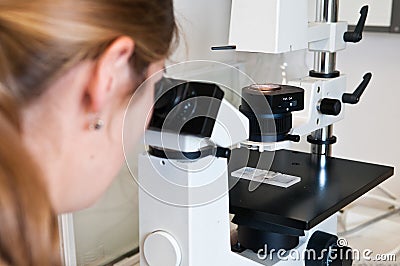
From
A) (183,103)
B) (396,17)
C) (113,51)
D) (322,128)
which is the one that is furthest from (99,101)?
(396,17)

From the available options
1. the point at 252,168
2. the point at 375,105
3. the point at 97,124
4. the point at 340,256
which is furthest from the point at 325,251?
the point at 375,105

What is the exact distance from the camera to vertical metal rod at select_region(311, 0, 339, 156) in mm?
1108

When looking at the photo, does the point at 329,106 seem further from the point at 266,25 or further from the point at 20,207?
the point at 20,207

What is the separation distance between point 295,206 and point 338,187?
140mm

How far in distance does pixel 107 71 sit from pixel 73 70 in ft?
0.10

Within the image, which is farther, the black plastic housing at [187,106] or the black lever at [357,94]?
the black lever at [357,94]

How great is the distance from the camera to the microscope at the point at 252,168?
30.8 inches

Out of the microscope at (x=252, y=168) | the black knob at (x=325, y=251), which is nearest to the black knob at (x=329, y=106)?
the microscope at (x=252, y=168)

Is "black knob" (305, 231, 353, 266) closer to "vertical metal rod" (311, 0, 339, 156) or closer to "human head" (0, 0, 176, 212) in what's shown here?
"vertical metal rod" (311, 0, 339, 156)

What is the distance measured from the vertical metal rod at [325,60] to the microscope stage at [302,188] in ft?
0.11

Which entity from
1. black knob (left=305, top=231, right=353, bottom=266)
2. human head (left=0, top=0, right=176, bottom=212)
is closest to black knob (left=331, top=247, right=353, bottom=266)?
black knob (left=305, top=231, right=353, bottom=266)

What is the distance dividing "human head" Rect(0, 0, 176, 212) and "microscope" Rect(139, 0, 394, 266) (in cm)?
16

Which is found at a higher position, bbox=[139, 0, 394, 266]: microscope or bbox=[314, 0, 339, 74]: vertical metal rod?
bbox=[314, 0, 339, 74]: vertical metal rod

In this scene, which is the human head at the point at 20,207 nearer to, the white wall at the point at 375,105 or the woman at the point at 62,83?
the woman at the point at 62,83
